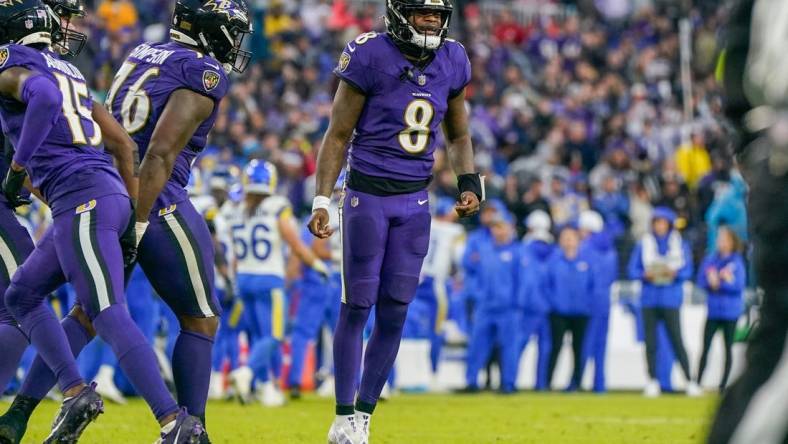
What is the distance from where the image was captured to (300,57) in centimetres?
2455

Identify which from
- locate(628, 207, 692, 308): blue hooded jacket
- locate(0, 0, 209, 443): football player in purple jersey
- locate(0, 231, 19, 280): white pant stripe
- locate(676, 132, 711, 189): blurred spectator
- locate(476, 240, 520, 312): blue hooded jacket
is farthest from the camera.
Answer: locate(676, 132, 711, 189): blurred spectator

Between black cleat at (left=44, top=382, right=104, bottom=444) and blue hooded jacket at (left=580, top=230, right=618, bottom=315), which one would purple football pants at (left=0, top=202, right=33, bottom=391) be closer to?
black cleat at (left=44, top=382, right=104, bottom=444)

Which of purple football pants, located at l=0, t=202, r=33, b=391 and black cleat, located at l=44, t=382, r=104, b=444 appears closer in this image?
black cleat, located at l=44, t=382, r=104, b=444

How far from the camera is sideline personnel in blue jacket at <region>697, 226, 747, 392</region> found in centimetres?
1670

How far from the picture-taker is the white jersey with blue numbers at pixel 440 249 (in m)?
16.5

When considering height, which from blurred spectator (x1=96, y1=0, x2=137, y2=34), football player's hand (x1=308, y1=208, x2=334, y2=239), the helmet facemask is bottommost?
football player's hand (x1=308, y1=208, x2=334, y2=239)

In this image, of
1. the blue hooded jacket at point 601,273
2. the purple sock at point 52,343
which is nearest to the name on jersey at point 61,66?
the purple sock at point 52,343

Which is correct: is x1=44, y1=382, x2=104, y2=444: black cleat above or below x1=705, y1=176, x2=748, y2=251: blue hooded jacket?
below

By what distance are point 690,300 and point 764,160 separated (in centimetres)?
1552

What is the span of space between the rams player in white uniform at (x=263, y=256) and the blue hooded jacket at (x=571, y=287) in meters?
4.63

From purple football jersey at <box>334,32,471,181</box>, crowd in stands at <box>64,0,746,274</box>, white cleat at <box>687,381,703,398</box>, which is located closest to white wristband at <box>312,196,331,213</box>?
purple football jersey at <box>334,32,471,181</box>

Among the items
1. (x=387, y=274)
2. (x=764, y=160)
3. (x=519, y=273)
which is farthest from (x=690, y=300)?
(x=764, y=160)

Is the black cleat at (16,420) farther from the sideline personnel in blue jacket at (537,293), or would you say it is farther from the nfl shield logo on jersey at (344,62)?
the sideline personnel in blue jacket at (537,293)

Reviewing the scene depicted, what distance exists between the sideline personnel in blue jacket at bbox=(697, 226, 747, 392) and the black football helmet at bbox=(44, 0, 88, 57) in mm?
11150
